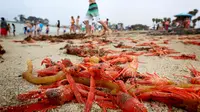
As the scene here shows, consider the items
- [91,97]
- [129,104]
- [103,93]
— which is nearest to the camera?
[129,104]

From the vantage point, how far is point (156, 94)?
205cm

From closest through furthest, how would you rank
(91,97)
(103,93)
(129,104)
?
(129,104), (91,97), (103,93)

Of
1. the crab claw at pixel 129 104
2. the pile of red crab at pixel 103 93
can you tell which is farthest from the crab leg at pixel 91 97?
the crab claw at pixel 129 104

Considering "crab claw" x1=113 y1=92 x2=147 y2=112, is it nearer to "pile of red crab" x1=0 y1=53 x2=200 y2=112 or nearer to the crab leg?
"pile of red crab" x1=0 y1=53 x2=200 y2=112

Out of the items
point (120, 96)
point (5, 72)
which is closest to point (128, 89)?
point (120, 96)

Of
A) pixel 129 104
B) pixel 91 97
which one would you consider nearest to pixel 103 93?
pixel 91 97

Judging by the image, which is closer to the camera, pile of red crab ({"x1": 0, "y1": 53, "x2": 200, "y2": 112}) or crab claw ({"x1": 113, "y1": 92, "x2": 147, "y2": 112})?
crab claw ({"x1": 113, "y1": 92, "x2": 147, "y2": 112})

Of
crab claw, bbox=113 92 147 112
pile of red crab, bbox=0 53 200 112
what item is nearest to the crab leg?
pile of red crab, bbox=0 53 200 112

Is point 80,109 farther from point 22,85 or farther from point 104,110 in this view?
point 22,85

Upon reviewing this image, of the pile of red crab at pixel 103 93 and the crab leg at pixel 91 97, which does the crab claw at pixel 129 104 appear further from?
the crab leg at pixel 91 97

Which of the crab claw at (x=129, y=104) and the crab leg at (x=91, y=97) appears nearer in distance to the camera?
the crab claw at (x=129, y=104)

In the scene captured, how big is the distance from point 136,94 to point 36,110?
108 centimetres

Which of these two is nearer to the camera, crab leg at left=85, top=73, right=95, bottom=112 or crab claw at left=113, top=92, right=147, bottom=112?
crab claw at left=113, top=92, right=147, bottom=112

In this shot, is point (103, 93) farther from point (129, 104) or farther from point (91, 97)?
point (129, 104)
